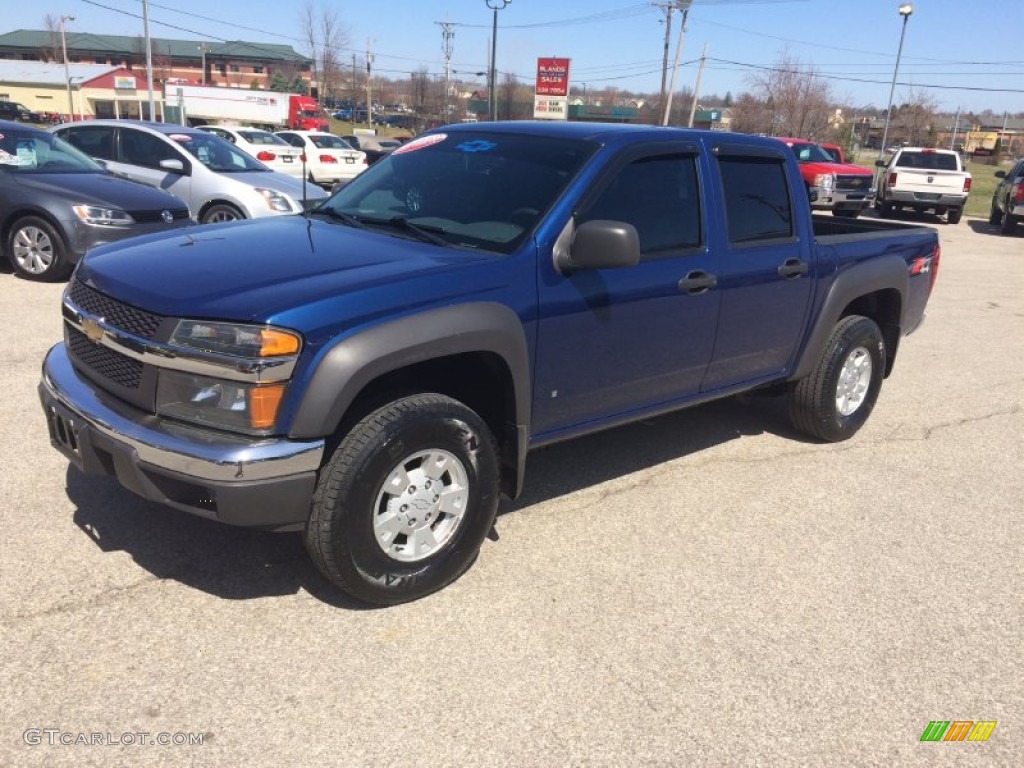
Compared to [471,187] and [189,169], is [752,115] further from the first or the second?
[471,187]

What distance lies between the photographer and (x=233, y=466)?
272 cm

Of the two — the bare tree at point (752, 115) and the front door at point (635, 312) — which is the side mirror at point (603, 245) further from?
the bare tree at point (752, 115)

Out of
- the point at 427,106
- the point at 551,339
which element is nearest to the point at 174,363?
the point at 551,339

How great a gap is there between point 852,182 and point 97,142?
1629 centimetres

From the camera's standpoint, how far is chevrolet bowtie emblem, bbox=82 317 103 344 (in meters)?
3.15

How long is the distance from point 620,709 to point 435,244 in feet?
6.36

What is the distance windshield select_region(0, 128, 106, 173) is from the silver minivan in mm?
1007

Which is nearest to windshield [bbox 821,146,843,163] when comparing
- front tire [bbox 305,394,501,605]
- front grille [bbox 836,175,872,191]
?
front grille [bbox 836,175,872,191]

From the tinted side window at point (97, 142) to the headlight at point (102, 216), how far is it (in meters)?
2.90

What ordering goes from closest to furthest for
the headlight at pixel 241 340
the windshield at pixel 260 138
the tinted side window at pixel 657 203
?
the headlight at pixel 241 340 < the tinted side window at pixel 657 203 < the windshield at pixel 260 138

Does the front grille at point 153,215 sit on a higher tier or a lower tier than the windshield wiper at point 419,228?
lower

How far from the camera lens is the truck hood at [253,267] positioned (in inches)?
A: 112

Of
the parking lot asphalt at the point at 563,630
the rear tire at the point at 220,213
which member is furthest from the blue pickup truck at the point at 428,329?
the rear tire at the point at 220,213

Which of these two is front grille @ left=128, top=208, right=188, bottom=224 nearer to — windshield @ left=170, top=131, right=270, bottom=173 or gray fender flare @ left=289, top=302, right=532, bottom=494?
windshield @ left=170, top=131, right=270, bottom=173
